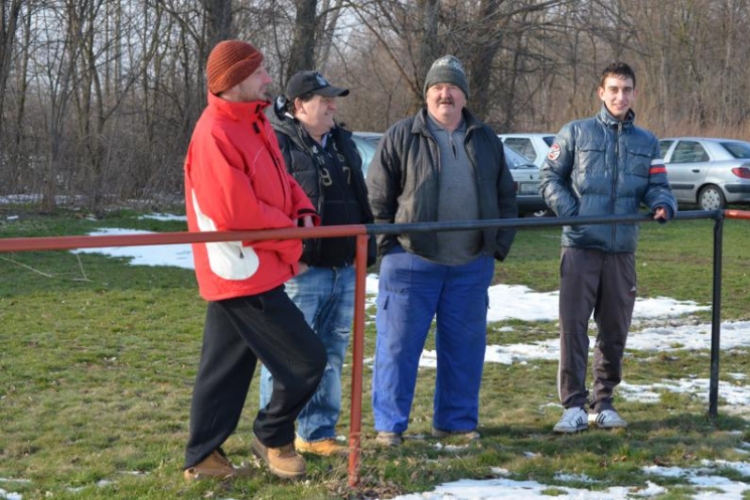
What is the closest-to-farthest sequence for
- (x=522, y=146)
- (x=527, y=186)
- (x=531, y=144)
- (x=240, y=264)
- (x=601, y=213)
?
(x=240, y=264), (x=601, y=213), (x=527, y=186), (x=531, y=144), (x=522, y=146)

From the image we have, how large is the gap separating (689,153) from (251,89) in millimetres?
19544

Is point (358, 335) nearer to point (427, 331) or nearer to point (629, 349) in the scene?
point (427, 331)

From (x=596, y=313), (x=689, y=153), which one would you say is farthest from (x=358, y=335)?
(x=689, y=153)

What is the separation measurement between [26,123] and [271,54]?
5904 mm

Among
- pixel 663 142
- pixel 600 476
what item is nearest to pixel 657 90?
pixel 663 142

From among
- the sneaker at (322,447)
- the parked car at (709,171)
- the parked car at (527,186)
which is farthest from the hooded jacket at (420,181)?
the parked car at (709,171)

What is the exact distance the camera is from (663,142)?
76.1 feet

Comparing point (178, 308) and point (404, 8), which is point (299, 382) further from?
point (404, 8)

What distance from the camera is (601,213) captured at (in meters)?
5.61

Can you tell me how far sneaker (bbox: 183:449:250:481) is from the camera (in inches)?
176

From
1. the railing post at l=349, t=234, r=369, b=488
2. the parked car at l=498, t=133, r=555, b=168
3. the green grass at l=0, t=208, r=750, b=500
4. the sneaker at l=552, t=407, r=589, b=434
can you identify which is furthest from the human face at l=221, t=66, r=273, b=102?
the parked car at l=498, t=133, r=555, b=168

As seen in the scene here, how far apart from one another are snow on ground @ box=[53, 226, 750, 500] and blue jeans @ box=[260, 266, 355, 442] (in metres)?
0.76

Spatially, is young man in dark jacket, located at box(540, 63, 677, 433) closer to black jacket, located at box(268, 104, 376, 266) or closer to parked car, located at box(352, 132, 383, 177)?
black jacket, located at box(268, 104, 376, 266)

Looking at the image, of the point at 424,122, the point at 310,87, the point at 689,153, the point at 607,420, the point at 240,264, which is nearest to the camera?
the point at 240,264
